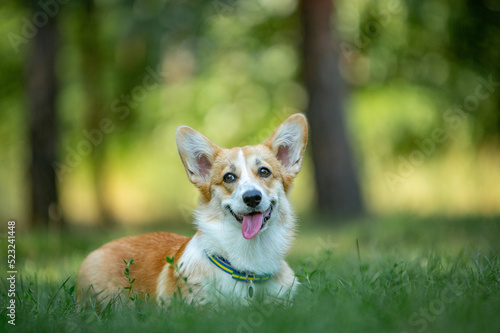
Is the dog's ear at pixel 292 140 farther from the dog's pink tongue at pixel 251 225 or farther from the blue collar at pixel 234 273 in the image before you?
the blue collar at pixel 234 273

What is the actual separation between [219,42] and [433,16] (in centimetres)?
459

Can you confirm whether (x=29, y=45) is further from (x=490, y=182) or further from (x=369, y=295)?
(x=490, y=182)

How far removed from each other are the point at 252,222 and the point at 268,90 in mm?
9221

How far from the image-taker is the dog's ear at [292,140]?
3830mm

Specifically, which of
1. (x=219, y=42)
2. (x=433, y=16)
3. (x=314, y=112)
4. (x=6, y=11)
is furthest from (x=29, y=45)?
(x=433, y=16)

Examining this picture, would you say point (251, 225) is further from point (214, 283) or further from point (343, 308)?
point (343, 308)

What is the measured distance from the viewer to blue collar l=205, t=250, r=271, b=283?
10.9 ft

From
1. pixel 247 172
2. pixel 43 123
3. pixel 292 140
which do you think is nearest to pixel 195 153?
pixel 247 172

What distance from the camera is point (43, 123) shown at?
28.1 ft

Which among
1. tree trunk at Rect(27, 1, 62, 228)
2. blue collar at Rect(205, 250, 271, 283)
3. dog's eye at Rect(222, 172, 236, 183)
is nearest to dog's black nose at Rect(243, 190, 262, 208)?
dog's eye at Rect(222, 172, 236, 183)

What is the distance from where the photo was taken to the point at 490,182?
389 inches

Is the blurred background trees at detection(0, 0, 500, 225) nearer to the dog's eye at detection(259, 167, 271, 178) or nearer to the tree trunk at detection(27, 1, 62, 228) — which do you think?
the tree trunk at detection(27, 1, 62, 228)

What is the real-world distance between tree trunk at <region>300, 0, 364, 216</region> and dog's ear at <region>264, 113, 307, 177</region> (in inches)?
214

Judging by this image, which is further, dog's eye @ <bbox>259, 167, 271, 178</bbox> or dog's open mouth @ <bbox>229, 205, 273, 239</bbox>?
dog's eye @ <bbox>259, 167, 271, 178</bbox>
